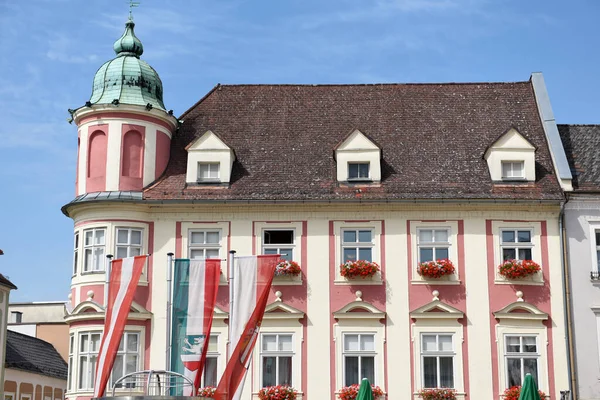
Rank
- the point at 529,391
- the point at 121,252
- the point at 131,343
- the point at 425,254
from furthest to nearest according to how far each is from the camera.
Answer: the point at 425,254 < the point at 121,252 < the point at 131,343 < the point at 529,391

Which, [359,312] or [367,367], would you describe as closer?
[367,367]

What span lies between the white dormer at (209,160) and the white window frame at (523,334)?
439 inches

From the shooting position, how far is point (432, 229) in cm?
3481

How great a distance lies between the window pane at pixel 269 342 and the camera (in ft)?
111

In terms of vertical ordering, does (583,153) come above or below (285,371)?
above

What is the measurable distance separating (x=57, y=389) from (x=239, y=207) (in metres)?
31.6

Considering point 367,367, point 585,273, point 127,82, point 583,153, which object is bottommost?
point 367,367

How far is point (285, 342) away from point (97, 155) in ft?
31.9

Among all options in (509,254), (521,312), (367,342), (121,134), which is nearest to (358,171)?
(509,254)

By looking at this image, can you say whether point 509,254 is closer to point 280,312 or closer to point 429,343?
point 429,343

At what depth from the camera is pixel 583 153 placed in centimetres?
3719

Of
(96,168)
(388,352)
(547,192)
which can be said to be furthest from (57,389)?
(547,192)

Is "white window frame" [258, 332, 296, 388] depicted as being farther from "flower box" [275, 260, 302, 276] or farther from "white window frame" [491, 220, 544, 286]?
"white window frame" [491, 220, 544, 286]

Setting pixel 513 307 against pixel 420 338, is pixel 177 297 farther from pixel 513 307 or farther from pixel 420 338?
pixel 513 307
